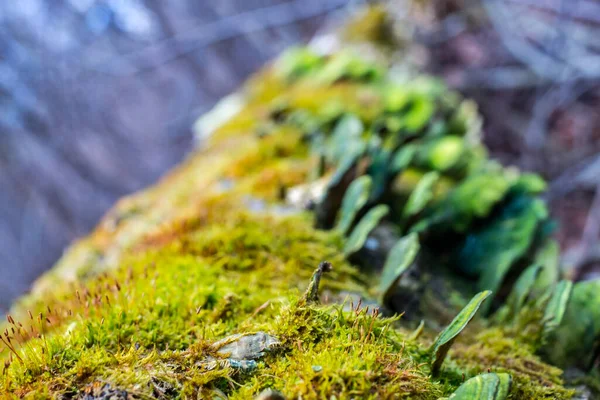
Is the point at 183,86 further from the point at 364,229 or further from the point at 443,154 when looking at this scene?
the point at 364,229

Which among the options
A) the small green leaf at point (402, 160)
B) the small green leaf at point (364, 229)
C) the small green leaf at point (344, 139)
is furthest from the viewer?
the small green leaf at point (344, 139)

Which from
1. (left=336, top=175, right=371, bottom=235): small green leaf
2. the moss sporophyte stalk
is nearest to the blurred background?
the moss sporophyte stalk

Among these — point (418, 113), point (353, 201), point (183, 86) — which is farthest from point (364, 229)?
point (183, 86)

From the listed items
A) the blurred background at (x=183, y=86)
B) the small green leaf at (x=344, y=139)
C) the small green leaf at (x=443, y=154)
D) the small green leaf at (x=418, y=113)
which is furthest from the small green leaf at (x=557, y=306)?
the blurred background at (x=183, y=86)

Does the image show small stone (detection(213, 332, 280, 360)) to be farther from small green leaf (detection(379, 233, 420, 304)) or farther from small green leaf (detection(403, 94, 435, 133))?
small green leaf (detection(403, 94, 435, 133))

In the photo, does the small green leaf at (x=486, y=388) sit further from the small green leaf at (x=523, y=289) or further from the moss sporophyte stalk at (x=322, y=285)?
the small green leaf at (x=523, y=289)
